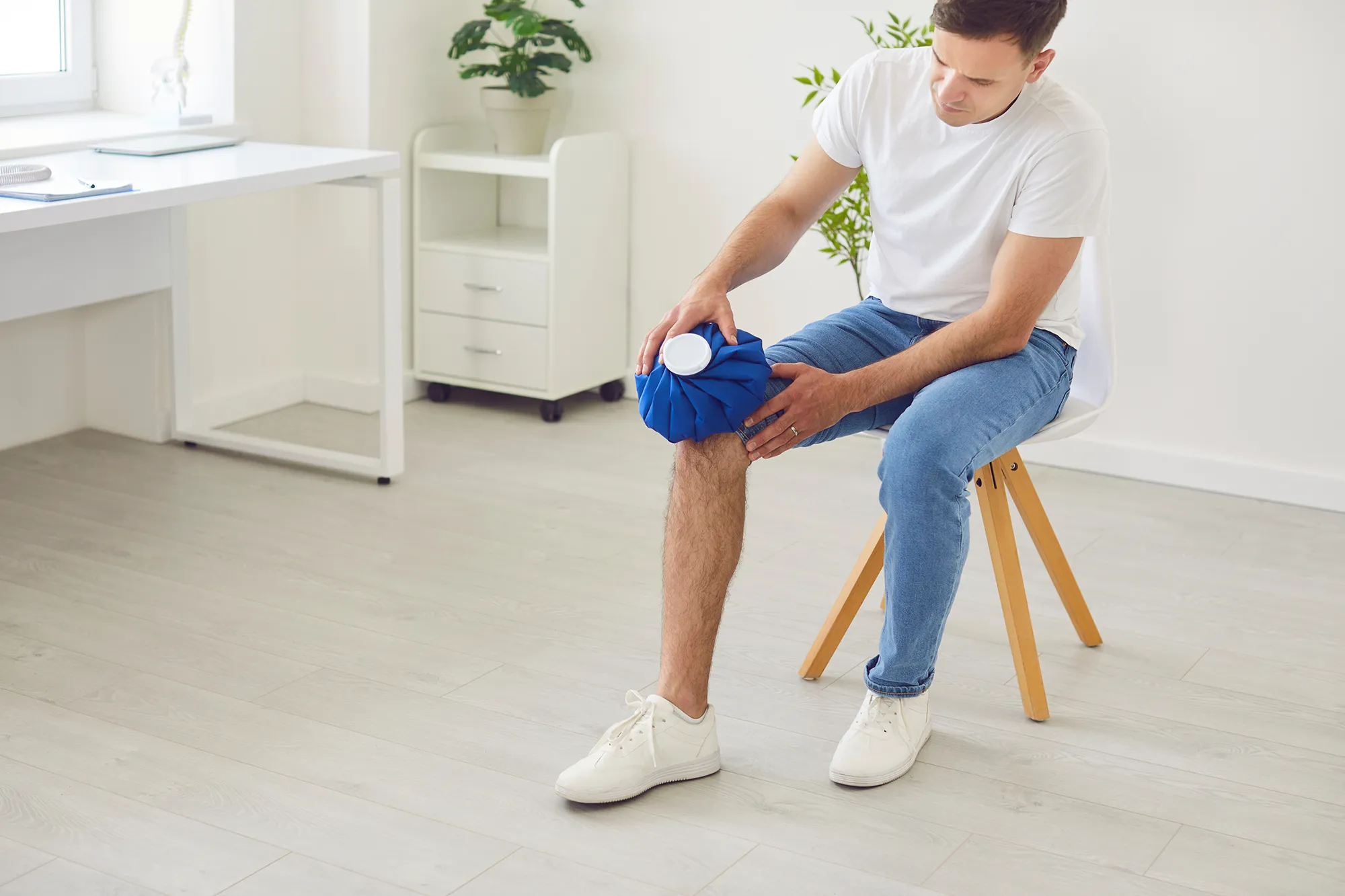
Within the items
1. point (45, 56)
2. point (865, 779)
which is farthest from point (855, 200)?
point (45, 56)

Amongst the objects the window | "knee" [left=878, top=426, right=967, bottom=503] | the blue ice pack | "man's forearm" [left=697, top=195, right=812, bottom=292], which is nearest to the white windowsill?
the window

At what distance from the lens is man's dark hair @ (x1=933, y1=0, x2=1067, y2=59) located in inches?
68.3

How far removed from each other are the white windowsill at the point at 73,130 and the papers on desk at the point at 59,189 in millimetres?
467

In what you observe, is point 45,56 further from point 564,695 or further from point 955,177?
point 955,177

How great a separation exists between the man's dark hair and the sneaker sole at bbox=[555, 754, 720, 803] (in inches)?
35.8

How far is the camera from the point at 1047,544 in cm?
215

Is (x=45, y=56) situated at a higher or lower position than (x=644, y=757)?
higher

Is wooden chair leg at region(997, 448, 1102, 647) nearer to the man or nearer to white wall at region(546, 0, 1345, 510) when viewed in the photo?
the man

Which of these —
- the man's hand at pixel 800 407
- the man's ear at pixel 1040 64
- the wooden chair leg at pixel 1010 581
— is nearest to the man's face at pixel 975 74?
the man's ear at pixel 1040 64

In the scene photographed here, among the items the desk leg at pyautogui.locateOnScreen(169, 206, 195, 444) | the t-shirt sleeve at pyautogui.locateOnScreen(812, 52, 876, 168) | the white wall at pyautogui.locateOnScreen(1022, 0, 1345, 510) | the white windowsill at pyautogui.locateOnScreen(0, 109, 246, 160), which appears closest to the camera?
the t-shirt sleeve at pyautogui.locateOnScreen(812, 52, 876, 168)

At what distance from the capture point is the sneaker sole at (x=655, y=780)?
1742 mm

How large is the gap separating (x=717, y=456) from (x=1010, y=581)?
1.57 ft

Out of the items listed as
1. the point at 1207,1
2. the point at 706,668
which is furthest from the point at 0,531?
the point at 1207,1

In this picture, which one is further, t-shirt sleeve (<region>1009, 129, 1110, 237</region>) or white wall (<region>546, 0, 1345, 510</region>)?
white wall (<region>546, 0, 1345, 510</region>)
